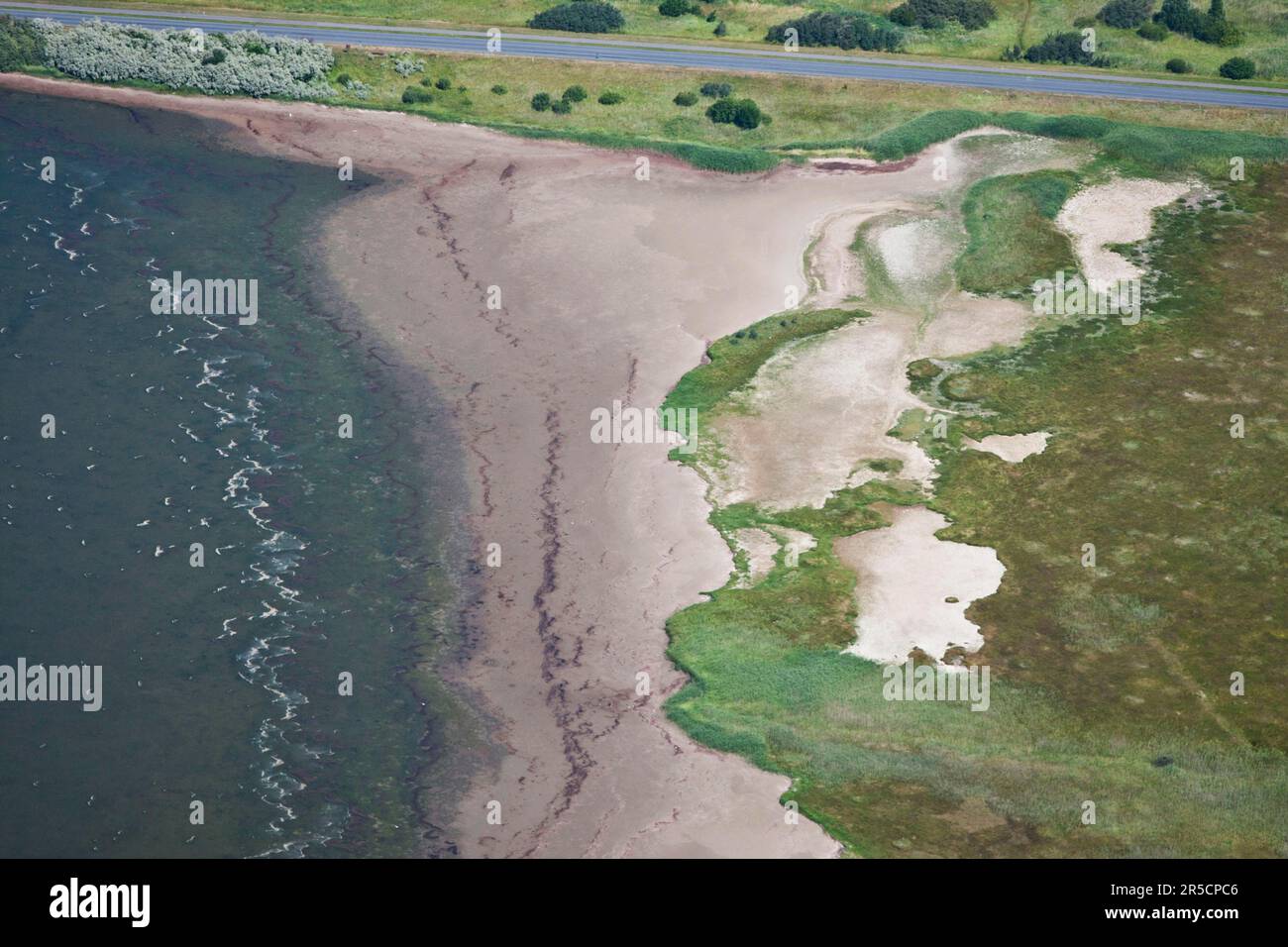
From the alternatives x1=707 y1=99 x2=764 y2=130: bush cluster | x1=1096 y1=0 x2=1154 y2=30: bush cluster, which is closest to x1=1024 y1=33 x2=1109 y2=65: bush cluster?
x1=1096 y1=0 x2=1154 y2=30: bush cluster

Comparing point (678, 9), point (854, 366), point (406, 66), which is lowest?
point (854, 366)

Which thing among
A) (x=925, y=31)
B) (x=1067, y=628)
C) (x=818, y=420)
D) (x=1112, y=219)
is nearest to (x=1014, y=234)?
(x=1112, y=219)

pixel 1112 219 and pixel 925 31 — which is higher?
pixel 925 31

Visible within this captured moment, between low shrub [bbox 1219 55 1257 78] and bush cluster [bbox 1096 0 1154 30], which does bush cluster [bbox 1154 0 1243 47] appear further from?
low shrub [bbox 1219 55 1257 78]

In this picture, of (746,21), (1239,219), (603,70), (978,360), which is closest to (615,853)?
(978,360)

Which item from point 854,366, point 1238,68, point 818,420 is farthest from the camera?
point 1238,68

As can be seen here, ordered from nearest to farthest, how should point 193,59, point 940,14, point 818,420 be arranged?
point 818,420
point 193,59
point 940,14

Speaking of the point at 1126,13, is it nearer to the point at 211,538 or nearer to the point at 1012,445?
the point at 1012,445
